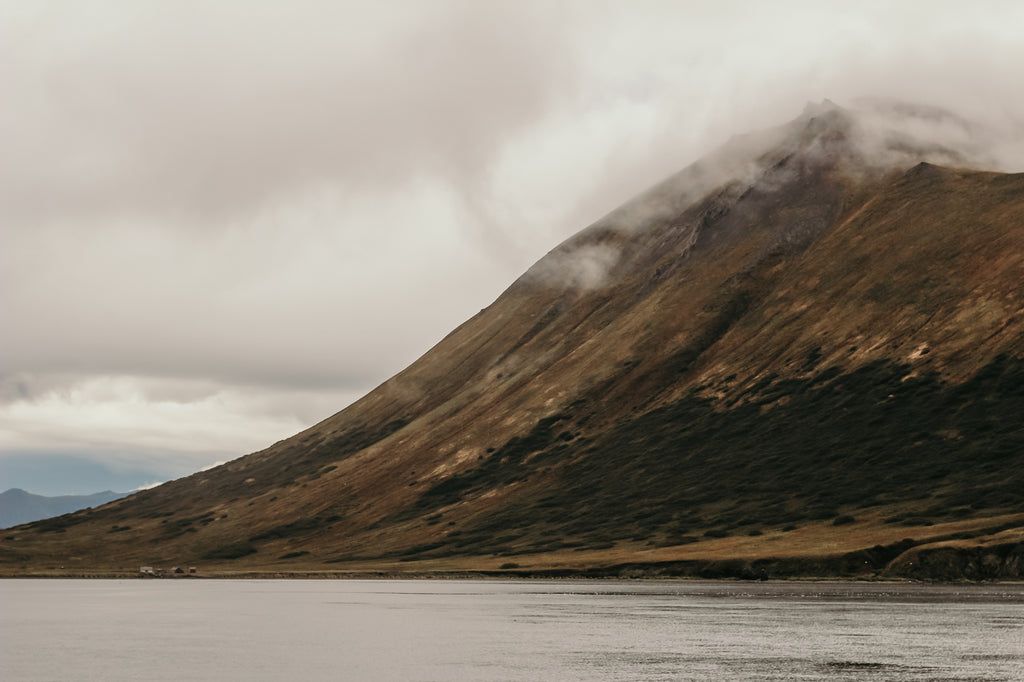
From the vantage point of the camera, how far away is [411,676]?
61.3m

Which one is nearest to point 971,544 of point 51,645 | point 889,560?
point 889,560

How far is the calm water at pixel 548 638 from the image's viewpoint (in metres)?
62.2

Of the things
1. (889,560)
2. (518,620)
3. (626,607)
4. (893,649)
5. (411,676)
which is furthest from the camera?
(889,560)

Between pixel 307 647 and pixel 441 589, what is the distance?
352ft

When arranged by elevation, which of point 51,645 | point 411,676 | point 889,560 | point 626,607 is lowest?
point 889,560

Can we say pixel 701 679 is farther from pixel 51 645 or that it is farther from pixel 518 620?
pixel 51 645

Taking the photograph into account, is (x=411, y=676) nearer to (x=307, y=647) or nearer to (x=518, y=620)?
(x=307, y=647)

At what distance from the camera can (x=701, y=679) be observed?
188 feet

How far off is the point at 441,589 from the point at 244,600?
39.5m

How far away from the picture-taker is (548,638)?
8344 centimetres

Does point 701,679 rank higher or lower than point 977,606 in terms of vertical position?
higher

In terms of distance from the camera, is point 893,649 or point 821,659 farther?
point 893,649

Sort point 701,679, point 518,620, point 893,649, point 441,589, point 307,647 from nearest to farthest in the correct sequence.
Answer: point 701,679 → point 893,649 → point 307,647 → point 518,620 → point 441,589

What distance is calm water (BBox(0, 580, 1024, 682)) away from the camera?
204 feet
